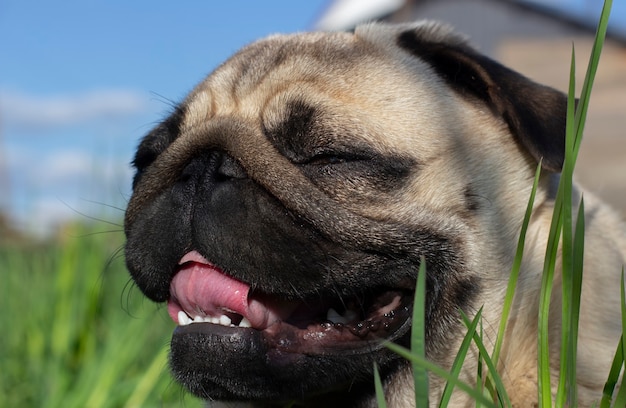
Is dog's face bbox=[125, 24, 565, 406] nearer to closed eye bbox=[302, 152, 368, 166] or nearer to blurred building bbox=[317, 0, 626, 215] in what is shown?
closed eye bbox=[302, 152, 368, 166]

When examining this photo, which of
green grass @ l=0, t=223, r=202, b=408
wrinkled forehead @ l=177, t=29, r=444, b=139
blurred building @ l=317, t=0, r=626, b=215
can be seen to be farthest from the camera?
blurred building @ l=317, t=0, r=626, b=215

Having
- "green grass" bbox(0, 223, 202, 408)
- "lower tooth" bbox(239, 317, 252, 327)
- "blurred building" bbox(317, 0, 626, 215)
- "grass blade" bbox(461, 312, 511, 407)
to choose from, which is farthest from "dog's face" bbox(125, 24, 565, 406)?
"blurred building" bbox(317, 0, 626, 215)

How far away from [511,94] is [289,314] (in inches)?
36.0

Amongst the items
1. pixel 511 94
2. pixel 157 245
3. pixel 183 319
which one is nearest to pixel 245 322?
pixel 183 319

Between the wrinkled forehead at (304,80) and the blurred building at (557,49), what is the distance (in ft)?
15.7

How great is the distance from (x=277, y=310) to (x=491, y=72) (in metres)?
0.95

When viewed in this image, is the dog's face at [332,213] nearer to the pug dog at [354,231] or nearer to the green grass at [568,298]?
the pug dog at [354,231]

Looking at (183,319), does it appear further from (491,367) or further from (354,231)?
(491,367)

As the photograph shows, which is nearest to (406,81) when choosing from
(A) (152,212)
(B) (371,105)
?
(B) (371,105)

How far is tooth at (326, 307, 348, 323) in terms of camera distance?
221cm

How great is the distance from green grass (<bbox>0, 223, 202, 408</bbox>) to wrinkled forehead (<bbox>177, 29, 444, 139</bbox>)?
39.9 inches

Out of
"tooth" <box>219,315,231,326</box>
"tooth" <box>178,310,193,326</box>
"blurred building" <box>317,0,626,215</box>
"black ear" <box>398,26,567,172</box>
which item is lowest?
"tooth" <box>178,310,193,326</box>

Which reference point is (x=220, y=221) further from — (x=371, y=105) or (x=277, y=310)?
(x=371, y=105)

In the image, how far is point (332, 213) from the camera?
6.93 feet
